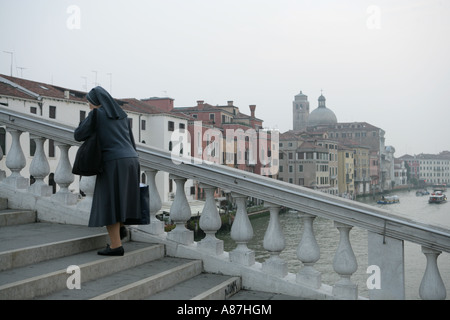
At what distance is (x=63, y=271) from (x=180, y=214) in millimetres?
978

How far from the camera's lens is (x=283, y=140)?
55750 millimetres

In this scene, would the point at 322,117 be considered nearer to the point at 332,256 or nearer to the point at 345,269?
the point at 332,256

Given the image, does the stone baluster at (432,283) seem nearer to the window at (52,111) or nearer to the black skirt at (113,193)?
the black skirt at (113,193)

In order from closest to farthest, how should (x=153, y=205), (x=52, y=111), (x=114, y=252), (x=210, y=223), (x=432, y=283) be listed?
(x=432, y=283), (x=114, y=252), (x=210, y=223), (x=153, y=205), (x=52, y=111)

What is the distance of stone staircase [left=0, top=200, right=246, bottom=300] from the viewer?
2342 millimetres

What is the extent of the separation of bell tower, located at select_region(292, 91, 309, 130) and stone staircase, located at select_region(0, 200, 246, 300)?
12482 cm

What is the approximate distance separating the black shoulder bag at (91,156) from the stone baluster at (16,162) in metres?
1.32

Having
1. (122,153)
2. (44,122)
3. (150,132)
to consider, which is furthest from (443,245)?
(150,132)

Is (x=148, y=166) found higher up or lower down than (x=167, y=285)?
higher up

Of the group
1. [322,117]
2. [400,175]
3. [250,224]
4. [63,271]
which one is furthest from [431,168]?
[63,271]

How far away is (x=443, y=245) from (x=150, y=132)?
32.8 meters

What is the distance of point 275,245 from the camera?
2.89 metres
